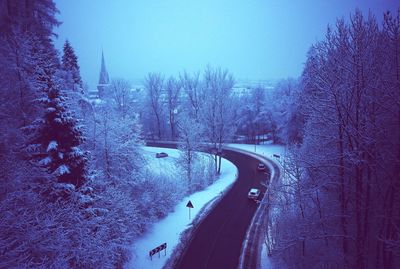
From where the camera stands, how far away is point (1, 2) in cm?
1508

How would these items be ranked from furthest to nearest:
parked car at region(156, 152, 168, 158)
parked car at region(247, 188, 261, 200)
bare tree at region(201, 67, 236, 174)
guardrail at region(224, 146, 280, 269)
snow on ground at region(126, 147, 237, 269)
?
1. parked car at region(156, 152, 168, 158)
2. bare tree at region(201, 67, 236, 174)
3. parked car at region(247, 188, 261, 200)
4. guardrail at region(224, 146, 280, 269)
5. snow on ground at region(126, 147, 237, 269)

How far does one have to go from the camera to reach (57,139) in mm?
11023

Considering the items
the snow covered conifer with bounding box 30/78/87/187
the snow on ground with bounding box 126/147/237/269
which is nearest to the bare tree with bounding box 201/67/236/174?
the snow on ground with bounding box 126/147/237/269

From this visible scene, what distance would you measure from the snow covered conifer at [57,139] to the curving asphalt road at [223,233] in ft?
29.9

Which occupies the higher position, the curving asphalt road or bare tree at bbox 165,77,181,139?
bare tree at bbox 165,77,181,139

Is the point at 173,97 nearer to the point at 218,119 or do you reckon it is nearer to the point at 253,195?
the point at 218,119

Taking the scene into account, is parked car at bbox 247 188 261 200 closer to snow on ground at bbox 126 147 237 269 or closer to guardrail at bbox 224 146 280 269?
guardrail at bbox 224 146 280 269

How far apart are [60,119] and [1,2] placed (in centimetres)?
1121

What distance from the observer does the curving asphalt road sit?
1497 cm

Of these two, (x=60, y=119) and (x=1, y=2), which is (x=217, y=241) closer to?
(x=60, y=119)

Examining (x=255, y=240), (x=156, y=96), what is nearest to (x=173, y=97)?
(x=156, y=96)

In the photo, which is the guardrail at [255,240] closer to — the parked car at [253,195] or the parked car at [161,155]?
the parked car at [253,195]

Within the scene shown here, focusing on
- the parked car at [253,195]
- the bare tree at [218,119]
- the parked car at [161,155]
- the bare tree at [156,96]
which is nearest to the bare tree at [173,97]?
the bare tree at [156,96]

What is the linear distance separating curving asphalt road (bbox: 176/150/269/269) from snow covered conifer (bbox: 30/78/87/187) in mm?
9117
